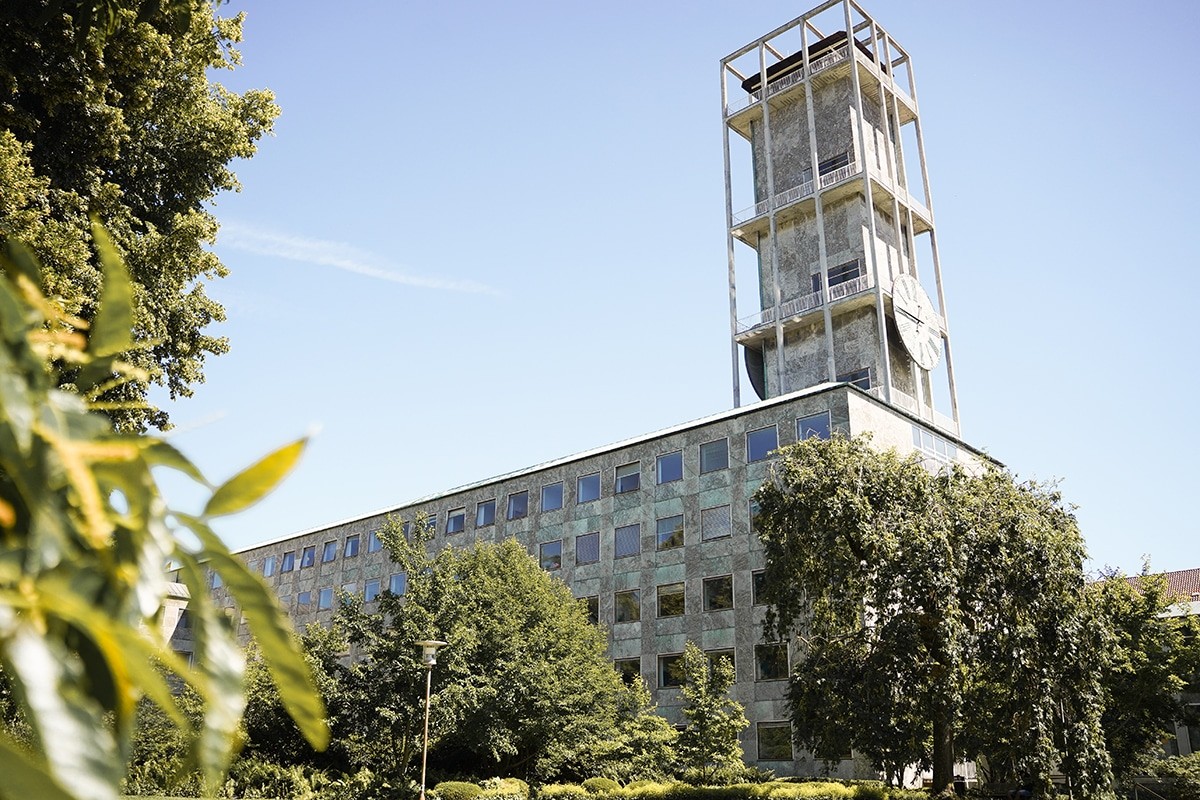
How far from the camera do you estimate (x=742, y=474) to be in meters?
39.5

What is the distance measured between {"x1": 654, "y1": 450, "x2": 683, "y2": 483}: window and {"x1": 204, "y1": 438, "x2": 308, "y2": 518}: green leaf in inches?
1617

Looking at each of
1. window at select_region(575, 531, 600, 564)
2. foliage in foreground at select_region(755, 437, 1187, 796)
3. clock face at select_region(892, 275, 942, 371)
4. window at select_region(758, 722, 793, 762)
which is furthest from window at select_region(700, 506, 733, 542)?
clock face at select_region(892, 275, 942, 371)

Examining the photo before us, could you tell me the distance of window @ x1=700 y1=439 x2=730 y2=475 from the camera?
40500 mm

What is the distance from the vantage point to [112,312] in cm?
86

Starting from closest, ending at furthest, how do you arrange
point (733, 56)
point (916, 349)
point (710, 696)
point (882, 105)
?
point (710, 696) → point (916, 349) → point (882, 105) → point (733, 56)

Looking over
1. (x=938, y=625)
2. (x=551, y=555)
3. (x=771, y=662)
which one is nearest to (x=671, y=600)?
(x=771, y=662)

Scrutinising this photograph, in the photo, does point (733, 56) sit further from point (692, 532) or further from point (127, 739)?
point (127, 739)

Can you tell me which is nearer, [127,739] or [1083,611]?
[127,739]

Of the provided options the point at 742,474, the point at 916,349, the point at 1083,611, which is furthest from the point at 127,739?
the point at 916,349

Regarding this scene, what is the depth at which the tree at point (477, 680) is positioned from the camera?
98.8 ft

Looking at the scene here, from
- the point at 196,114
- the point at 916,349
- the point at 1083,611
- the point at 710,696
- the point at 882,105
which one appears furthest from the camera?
the point at 882,105

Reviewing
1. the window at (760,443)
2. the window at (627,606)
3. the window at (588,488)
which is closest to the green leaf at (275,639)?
the window at (760,443)

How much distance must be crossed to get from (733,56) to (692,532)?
3041 cm

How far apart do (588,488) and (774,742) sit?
1513cm
